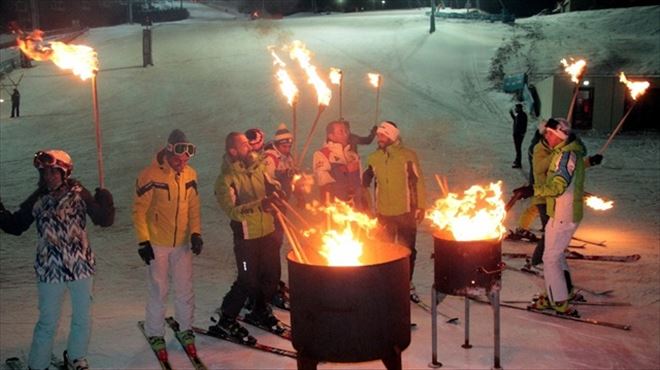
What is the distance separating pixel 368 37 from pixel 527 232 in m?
27.9

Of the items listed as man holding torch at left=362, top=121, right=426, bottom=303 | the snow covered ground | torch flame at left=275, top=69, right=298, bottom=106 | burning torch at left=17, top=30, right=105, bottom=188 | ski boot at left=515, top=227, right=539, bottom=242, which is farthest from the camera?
ski boot at left=515, top=227, right=539, bottom=242

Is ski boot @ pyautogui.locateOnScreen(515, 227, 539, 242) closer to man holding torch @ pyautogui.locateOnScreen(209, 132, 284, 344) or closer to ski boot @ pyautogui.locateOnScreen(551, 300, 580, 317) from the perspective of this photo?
ski boot @ pyautogui.locateOnScreen(551, 300, 580, 317)

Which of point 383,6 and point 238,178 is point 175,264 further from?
point 383,6

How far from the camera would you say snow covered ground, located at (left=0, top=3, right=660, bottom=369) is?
6.72m

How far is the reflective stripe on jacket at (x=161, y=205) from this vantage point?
19.6ft

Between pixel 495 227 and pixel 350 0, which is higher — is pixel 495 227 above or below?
below

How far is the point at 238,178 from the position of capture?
667cm

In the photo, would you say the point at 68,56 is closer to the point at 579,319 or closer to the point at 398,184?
the point at 398,184

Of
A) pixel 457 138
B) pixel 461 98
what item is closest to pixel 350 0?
pixel 461 98

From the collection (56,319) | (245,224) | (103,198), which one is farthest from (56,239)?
(245,224)

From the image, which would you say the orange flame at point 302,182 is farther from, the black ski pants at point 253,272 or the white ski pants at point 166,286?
the white ski pants at point 166,286

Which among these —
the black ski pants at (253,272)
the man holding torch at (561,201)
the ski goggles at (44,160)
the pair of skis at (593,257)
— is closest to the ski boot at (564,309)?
the man holding torch at (561,201)

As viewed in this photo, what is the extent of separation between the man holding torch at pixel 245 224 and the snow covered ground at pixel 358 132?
40 cm

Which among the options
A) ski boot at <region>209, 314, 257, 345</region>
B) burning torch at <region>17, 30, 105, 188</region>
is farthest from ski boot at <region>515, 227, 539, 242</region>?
burning torch at <region>17, 30, 105, 188</region>
